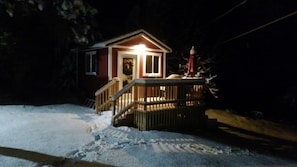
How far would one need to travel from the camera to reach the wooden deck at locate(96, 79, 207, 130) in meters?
8.20

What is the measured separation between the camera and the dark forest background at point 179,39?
14797 millimetres

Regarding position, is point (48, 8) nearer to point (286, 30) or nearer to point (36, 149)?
point (36, 149)

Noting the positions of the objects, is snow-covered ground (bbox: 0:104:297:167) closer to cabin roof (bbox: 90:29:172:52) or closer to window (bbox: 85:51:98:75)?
cabin roof (bbox: 90:29:172:52)

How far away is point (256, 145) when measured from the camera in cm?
826

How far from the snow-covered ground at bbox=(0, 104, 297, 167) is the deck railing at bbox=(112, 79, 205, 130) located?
50cm

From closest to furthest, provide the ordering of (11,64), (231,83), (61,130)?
1. (61,130)
2. (11,64)
3. (231,83)

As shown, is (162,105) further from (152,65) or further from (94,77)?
(94,77)

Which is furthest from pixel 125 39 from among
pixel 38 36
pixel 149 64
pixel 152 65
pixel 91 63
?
pixel 38 36

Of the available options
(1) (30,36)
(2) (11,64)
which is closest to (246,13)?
(1) (30,36)

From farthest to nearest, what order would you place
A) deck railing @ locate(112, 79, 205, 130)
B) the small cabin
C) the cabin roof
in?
the small cabin → the cabin roof → deck railing @ locate(112, 79, 205, 130)

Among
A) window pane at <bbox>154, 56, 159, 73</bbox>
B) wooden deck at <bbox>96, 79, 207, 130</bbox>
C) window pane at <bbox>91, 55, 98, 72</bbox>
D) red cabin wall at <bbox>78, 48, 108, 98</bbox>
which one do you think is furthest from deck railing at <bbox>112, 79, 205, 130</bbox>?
window pane at <bbox>91, 55, 98, 72</bbox>

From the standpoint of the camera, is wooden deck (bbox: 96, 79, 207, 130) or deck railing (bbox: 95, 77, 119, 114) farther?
deck railing (bbox: 95, 77, 119, 114)

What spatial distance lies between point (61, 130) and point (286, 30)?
19.9 m

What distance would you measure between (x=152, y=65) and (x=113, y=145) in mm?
7476
